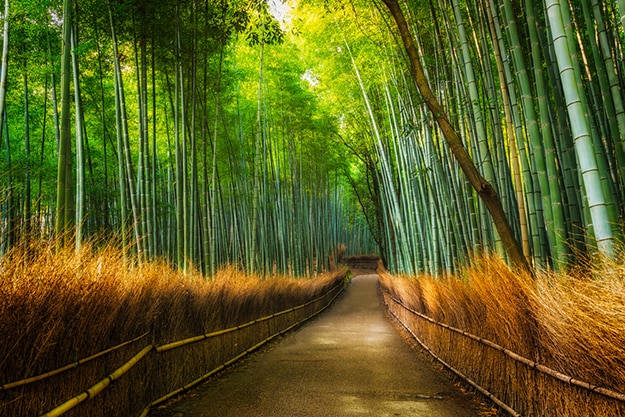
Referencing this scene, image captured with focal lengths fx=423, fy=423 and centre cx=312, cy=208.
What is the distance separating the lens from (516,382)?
7.96ft

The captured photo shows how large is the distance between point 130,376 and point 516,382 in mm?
2208

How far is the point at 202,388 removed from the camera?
3.43 m

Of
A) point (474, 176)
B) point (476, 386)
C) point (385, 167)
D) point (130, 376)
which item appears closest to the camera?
point (130, 376)

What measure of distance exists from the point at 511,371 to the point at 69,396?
91.3 inches

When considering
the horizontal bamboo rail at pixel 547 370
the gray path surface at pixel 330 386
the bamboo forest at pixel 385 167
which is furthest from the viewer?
the gray path surface at pixel 330 386

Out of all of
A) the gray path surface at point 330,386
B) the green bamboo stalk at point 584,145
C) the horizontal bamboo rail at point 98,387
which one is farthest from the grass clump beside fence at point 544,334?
the horizontal bamboo rail at point 98,387

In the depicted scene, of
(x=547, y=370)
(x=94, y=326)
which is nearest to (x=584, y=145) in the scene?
(x=547, y=370)

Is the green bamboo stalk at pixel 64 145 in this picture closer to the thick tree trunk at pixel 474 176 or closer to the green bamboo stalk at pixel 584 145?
the thick tree trunk at pixel 474 176

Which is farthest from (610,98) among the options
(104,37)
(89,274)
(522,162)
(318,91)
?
(318,91)

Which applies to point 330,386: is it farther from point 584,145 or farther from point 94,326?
Result: point 584,145

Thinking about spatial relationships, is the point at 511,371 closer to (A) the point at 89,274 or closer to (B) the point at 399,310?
(A) the point at 89,274

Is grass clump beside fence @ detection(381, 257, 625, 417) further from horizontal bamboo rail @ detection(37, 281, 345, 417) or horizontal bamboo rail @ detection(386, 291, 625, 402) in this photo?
horizontal bamboo rail @ detection(37, 281, 345, 417)

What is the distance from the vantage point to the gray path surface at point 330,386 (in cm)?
277

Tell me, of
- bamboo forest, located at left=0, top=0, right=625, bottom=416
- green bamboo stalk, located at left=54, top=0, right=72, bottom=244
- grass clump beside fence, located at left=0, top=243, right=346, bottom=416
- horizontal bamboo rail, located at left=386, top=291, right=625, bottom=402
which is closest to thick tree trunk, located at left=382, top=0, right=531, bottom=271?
bamboo forest, located at left=0, top=0, right=625, bottom=416
